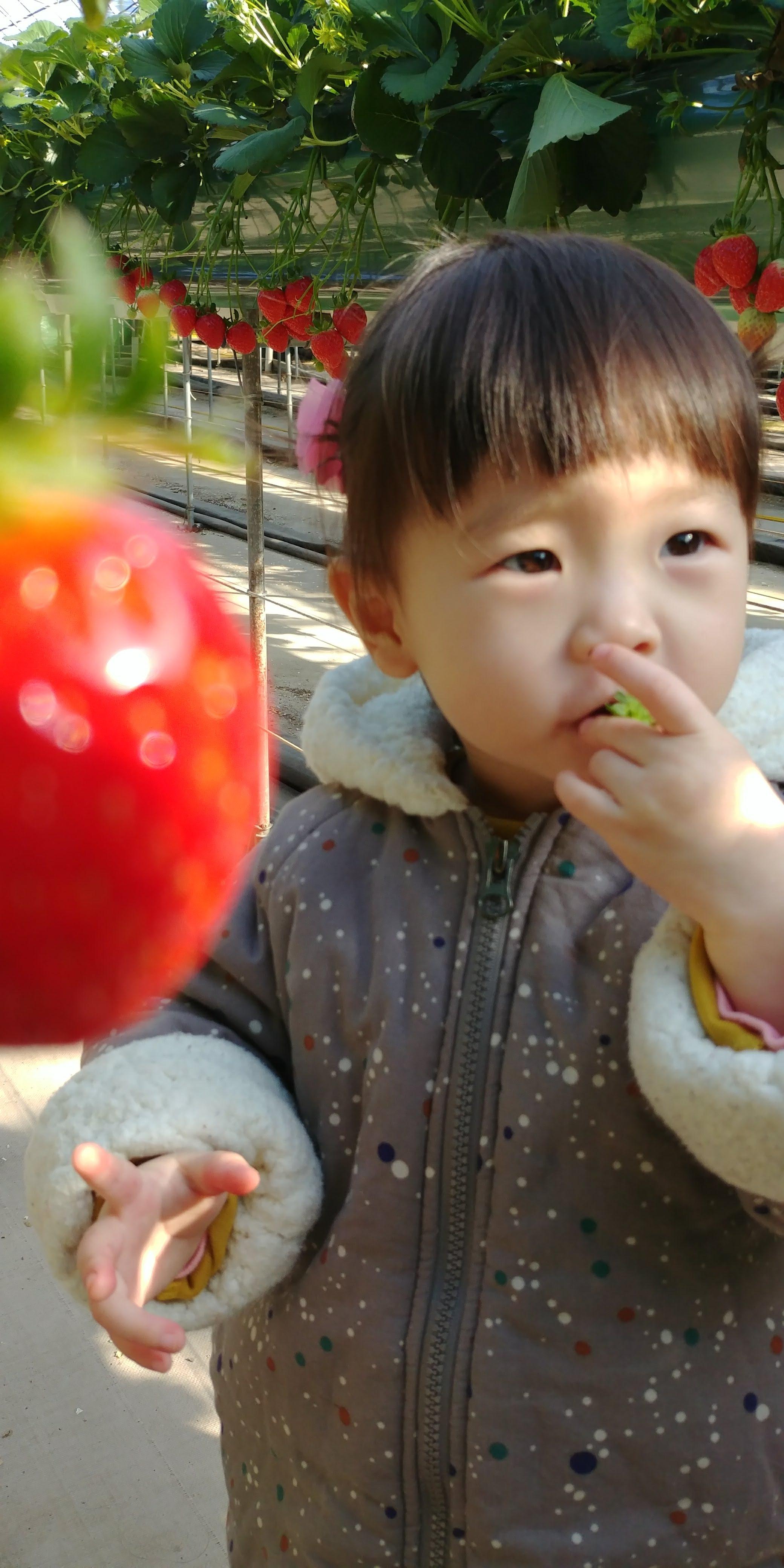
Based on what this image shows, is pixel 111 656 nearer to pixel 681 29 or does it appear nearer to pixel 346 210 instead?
pixel 681 29

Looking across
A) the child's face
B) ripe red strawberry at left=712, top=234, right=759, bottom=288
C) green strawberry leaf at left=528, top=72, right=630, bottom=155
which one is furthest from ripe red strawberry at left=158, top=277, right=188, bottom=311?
the child's face

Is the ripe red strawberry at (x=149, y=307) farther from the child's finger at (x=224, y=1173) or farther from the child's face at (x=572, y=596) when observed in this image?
the child's finger at (x=224, y=1173)

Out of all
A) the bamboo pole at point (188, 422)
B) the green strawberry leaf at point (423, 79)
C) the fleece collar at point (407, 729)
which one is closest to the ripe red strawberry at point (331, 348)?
the green strawberry leaf at point (423, 79)

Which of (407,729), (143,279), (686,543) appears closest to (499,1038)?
(407,729)

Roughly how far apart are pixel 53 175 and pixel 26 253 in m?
0.18

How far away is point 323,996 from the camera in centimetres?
72

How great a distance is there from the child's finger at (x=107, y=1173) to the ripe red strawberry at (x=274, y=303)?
1.31m

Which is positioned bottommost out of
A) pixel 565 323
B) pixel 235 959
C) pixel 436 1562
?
pixel 436 1562

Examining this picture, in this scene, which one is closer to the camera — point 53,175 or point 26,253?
point 26,253

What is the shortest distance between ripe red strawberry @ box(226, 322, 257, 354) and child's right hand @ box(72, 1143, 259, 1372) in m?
1.23

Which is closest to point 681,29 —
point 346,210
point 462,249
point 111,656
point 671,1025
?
point 346,210

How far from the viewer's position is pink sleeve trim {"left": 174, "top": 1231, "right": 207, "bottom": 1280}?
645 millimetres

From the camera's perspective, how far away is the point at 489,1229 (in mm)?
644

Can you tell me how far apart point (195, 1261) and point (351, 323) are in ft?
4.42
